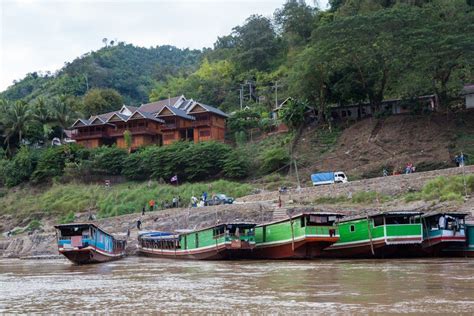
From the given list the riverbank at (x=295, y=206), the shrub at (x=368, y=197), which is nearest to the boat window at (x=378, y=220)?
the riverbank at (x=295, y=206)

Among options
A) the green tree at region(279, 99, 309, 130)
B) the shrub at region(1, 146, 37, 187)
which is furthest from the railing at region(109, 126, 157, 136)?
the green tree at region(279, 99, 309, 130)

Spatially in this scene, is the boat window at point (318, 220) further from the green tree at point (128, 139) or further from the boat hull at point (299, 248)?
the green tree at point (128, 139)

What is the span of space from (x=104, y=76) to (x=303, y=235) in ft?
317

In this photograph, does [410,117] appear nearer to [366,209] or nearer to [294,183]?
[294,183]

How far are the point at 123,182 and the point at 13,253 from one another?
16283mm

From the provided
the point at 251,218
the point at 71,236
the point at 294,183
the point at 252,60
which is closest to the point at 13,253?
the point at 71,236

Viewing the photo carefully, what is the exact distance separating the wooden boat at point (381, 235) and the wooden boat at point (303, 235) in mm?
1061

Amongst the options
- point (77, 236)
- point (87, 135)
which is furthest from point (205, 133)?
point (77, 236)

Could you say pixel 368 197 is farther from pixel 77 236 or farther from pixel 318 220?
pixel 77 236

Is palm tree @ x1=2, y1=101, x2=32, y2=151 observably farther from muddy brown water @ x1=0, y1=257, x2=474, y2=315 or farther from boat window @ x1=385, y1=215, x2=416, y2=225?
boat window @ x1=385, y1=215, x2=416, y2=225

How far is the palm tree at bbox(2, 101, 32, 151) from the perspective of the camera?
209 ft

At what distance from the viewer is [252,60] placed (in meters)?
84.9

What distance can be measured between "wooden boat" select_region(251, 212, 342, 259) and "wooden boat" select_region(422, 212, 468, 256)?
417cm

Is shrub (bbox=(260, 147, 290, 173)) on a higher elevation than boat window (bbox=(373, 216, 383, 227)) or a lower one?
higher
